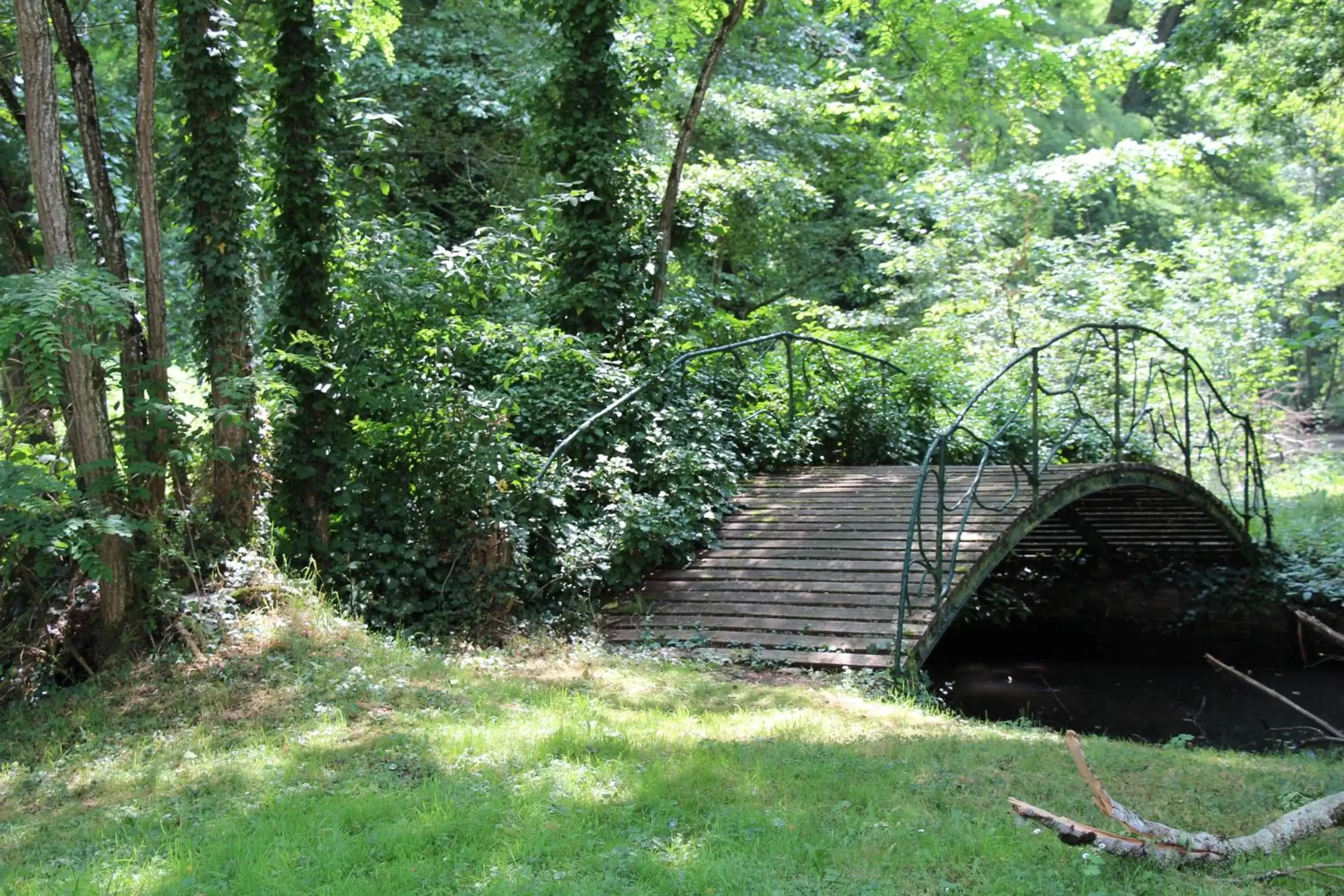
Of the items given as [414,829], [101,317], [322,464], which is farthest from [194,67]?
[414,829]

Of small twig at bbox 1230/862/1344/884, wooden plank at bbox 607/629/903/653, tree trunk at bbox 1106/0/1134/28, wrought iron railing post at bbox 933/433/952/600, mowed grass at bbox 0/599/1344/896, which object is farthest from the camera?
tree trunk at bbox 1106/0/1134/28

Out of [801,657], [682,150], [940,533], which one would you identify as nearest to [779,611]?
[801,657]

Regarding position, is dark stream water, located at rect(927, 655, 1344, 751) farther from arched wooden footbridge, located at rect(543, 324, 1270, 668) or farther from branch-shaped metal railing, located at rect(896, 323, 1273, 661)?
branch-shaped metal railing, located at rect(896, 323, 1273, 661)

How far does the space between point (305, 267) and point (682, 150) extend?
4.87 metres

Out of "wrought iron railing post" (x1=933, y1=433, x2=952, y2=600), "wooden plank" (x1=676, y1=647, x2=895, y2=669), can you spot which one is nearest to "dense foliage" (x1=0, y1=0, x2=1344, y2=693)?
"wooden plank" (x1=676, y1=647, x2=895, y2=669)

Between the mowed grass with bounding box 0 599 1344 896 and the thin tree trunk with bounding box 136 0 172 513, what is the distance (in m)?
1.22

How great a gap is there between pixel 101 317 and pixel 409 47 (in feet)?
38.5

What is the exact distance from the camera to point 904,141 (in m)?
15.8

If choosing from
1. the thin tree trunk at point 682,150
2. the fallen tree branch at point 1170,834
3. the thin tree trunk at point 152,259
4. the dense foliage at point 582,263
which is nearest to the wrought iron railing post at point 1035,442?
the dense foliage at point 582,263

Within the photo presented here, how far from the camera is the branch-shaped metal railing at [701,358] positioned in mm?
9234

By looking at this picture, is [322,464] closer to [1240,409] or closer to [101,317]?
[101,317]

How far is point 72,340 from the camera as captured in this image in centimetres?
595

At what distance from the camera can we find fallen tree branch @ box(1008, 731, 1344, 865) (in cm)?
339

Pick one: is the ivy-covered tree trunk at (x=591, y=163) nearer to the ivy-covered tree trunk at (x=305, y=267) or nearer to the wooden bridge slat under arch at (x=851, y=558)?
the wooden bridge slat under arch at (x=851, y=558)
